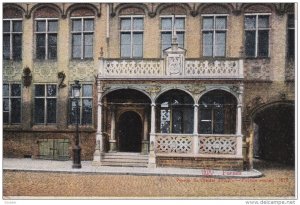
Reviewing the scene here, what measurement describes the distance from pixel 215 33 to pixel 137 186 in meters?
8.51

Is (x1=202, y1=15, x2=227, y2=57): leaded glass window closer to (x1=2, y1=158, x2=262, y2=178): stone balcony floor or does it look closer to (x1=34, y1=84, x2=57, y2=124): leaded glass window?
(x1=2, y1=158, x2=262, y2=178): stone balcony floor

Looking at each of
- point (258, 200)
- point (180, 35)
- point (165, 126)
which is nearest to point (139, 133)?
point (165, 126)

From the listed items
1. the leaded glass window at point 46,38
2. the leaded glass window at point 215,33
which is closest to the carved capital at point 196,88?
the leaded glass window at point 215,33

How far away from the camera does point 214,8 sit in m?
18.1

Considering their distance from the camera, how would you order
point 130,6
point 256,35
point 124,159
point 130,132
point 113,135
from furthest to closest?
1. point 130,132
2. point 113,135
3. point 130,6
4. point 256,35
5. point 124,159

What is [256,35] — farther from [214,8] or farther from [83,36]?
[83,36]

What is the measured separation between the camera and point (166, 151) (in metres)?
16.5

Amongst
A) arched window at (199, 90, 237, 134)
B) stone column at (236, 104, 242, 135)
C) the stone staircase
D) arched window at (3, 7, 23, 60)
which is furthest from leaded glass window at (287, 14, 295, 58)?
arched window at (3, 7, 23, 60)

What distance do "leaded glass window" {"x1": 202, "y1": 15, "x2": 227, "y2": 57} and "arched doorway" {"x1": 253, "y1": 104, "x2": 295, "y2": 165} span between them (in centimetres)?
321

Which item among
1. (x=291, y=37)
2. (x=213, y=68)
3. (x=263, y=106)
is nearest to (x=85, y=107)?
(x=213, y=68)

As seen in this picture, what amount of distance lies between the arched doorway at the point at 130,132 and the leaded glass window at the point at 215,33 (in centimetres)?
435

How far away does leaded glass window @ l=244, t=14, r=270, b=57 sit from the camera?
17.9 m

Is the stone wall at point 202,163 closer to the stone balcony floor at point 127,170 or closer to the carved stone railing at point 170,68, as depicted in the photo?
the stone balcony floor at point 127,170

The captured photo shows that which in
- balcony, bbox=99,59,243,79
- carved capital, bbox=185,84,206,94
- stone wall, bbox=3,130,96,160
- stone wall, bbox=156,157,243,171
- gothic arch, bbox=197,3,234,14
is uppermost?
gothic arch, bbox=197,3,234,14
